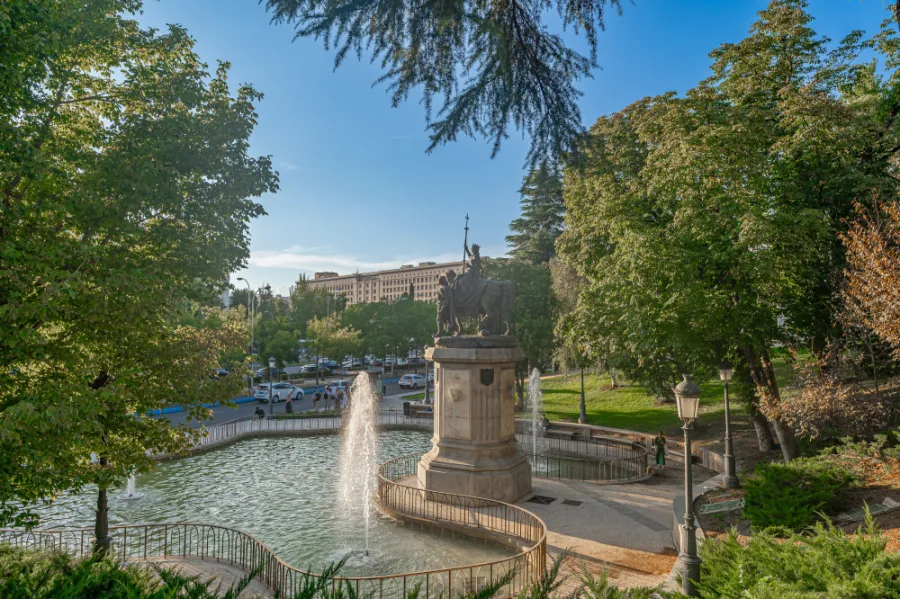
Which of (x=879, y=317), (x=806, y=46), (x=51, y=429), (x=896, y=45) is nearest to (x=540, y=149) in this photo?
(x=51, y=429)

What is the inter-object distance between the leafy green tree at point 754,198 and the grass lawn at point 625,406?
10440mm

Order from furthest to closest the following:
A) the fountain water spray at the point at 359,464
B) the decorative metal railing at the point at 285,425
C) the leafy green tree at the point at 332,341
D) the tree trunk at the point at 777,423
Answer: the leafy green tree at the point at 332,341, the decorative metal railing at the point at 285,425, the tree trunk at the point at 777,423, the fountain water spray at the point at 359,464

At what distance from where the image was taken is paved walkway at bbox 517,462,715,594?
409 inches

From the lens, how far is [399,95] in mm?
6383

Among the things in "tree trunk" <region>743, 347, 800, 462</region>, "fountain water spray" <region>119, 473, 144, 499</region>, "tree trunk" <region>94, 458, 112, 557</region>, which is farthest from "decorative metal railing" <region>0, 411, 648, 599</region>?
"tree trunk" <region>743, 347, 800, 462</region>

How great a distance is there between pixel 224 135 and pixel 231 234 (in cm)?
187

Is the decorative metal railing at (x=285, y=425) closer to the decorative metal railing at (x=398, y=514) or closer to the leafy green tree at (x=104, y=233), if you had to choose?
the decorative metal railing at (x=398, y=514)

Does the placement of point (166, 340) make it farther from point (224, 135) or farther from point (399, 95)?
point (399, 95)

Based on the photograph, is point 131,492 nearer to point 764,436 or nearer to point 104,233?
point 104,233

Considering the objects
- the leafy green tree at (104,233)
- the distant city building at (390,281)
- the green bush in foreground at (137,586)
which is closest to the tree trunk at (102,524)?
the leafy green tree at (104,233)

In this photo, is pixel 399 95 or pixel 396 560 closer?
pixel 399 95

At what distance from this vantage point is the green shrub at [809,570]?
5.05 meters

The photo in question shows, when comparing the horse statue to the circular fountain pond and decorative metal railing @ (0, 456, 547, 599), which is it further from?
the circular fountain pond

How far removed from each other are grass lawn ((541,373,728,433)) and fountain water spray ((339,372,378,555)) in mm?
12313
